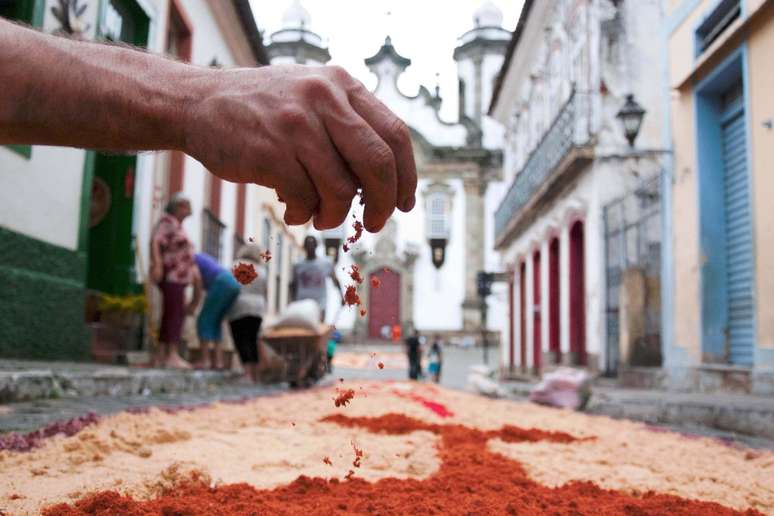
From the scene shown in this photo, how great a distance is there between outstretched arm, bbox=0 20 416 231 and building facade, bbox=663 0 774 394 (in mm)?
6163

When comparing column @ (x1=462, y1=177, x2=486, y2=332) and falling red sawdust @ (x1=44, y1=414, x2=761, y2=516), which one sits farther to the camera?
column @ (x1=462, y1=177, x2=486, y2=332)

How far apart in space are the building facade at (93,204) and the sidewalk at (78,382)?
2.84 ft

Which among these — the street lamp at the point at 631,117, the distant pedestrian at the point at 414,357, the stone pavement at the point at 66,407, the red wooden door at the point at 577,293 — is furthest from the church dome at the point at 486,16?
the stone pavement at the point at 66,407

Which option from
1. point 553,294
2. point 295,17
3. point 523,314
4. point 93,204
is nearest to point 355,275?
point 93,204

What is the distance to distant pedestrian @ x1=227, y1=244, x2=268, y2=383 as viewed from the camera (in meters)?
8.20

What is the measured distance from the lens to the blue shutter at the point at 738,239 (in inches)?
299

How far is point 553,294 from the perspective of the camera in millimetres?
15242

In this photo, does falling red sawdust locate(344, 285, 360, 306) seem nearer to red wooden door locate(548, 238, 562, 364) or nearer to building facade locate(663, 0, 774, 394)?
building facade locate(663, 0, 774, 394)

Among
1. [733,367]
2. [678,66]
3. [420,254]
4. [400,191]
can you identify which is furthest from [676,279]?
[420,254]

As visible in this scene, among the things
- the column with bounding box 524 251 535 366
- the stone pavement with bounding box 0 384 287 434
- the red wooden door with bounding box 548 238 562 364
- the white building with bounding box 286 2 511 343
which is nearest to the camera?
the stone pavement with bounding box 0 384 287 434

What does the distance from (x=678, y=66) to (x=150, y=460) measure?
8177 millimetres

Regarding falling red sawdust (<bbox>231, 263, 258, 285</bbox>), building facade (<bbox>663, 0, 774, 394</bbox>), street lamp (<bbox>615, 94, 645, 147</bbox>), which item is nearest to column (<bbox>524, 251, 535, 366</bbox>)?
street lamp (<bbox>615, 94, 645, 147</bbox>)

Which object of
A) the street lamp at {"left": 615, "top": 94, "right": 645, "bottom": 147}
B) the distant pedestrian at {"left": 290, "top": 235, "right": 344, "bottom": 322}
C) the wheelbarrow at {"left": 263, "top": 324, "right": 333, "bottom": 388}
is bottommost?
the wheelbarrow at {"left": 263, "top": 324, "right": 333, "bottom": 388}

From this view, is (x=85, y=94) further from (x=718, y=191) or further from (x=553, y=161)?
(x=553, y=161)
